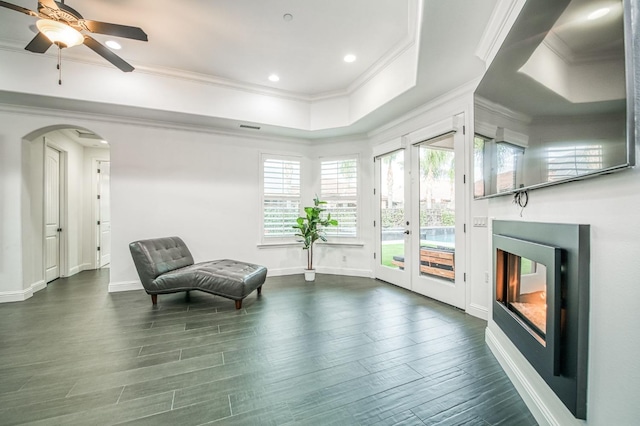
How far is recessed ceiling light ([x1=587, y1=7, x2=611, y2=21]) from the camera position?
1010 mm

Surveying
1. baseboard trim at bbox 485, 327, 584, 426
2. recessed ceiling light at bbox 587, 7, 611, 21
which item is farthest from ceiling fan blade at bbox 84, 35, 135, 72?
baseboard trim at bbox 485, 327, 584, 426

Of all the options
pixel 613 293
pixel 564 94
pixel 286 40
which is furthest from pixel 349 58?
pixel 613 293

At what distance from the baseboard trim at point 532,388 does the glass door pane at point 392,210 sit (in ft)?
7.42

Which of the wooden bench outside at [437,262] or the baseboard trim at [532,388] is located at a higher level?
the wooden bench outside at [437,262]

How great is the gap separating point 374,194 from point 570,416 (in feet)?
12.8

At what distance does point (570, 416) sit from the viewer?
129cm

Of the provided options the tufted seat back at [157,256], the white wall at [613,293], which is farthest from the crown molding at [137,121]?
the white wall at [613,293]

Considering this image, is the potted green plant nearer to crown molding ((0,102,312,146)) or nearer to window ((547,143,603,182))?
crown molding ((0,102,312,146))

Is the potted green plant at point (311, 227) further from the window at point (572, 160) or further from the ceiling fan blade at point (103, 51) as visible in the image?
the window at point (572, 160)

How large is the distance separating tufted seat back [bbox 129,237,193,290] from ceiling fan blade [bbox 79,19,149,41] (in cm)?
242

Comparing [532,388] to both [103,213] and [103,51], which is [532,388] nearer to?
[103,51]

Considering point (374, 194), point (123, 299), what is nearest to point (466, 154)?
point (374, 194)

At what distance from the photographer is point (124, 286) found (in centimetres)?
414

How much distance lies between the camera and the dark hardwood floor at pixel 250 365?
1616 millimetres
